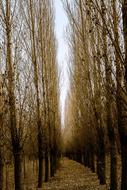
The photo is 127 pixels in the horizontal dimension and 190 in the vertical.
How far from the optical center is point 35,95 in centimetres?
1677

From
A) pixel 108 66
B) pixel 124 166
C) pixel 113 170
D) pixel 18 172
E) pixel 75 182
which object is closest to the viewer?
pixel 108 66

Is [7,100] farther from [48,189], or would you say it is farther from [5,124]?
[48,189]

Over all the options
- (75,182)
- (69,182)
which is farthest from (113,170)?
(69,182)

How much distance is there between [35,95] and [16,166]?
234 inches

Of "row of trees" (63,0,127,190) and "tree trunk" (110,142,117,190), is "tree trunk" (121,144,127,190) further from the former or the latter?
"tree trunk" (110,142,117,190)

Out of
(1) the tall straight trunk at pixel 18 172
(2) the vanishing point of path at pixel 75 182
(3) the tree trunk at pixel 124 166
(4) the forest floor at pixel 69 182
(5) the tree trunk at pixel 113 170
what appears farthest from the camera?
(4) the forest floor at pixel 69 182

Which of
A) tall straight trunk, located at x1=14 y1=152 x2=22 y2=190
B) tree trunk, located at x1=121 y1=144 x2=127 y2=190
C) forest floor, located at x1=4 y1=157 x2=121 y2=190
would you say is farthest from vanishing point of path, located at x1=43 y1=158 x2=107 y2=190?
tree trunk, located at x1=121 y1=144 x2=127 y2=190

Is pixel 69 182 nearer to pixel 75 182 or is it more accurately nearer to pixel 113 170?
pixel 75 182

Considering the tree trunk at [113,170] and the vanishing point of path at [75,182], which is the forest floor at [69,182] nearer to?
the vanishing point of path at [75,182]

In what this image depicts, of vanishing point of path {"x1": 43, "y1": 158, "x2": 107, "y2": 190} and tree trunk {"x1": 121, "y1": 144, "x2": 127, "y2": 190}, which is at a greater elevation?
tree trunk {"x1": 121, "y1": 144, "x2": 127, "y2": 190}

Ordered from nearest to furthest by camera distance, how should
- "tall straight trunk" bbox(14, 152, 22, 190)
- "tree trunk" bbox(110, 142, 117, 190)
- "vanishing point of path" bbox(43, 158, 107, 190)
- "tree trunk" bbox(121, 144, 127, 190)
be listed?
"tree trunk" bbox(121, 144, 127, 190)
"tall straight trunk" bbox(14, 152, 22, 190)
"tree trunk" bbox(110, 142, 117, 190)
"vanishing point of path" bbox(43, 158, 107, 190)

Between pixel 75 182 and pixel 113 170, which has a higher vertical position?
pixel 113 170

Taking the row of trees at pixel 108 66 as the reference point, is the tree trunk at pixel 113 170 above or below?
below

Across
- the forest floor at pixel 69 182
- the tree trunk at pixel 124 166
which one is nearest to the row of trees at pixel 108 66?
the tree trunk at pixel 124 166
